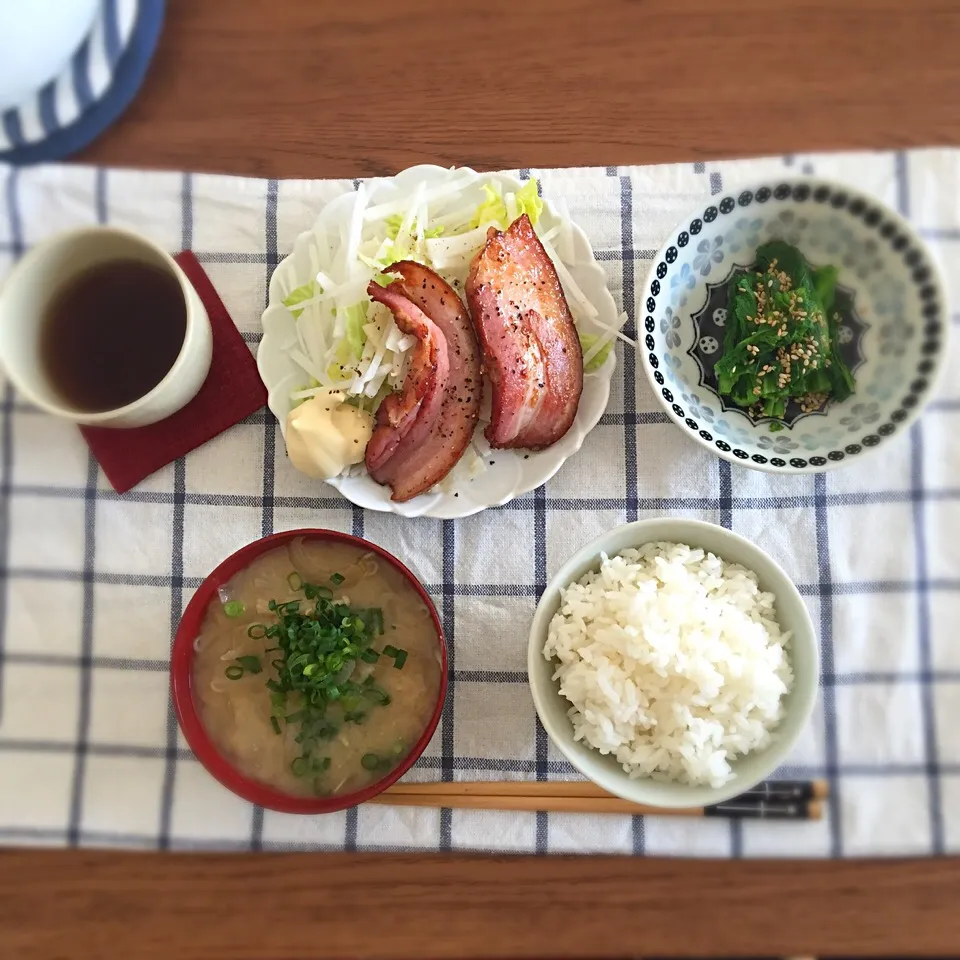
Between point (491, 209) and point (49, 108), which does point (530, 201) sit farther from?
point (49, 108)

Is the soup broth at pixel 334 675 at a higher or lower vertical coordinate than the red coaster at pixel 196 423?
lower

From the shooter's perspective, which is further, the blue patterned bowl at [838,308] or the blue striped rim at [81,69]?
the blue striped rim at [81,69]

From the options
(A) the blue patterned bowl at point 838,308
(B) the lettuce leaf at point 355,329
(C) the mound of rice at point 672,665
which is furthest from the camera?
(B) the lettuce leaf at point 355,329

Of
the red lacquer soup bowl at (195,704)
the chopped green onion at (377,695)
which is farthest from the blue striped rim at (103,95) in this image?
the chopped green onion at (377,695)

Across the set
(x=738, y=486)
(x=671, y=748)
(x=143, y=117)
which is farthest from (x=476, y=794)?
(x=143, y=117)

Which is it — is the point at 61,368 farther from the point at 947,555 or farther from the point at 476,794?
the point at 947,555

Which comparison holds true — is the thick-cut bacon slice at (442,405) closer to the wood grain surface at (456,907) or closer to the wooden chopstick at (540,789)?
the wooden chopstick at (540,789)

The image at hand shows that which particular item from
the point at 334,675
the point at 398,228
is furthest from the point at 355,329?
the point at 334,675

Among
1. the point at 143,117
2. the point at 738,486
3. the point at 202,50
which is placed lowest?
the point at 738,486
